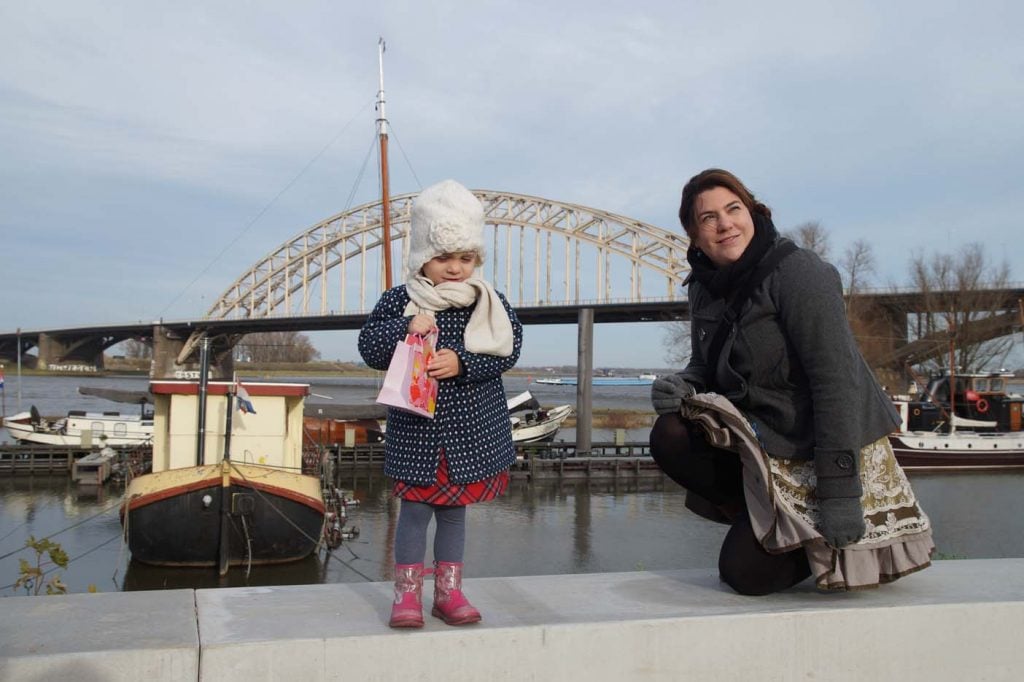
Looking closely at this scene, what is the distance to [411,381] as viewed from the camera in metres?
2.57

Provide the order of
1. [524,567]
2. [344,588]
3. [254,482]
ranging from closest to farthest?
1. [344,588]
2. [254,482]
3. [524,567]

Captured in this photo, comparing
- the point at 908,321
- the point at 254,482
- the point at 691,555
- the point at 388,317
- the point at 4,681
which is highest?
the point at 908,321

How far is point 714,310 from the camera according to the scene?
10.1ft

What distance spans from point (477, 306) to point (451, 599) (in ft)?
2.99

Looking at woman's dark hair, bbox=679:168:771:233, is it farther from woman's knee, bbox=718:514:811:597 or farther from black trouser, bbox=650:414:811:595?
woman's knee, bbox=718:514:811:597

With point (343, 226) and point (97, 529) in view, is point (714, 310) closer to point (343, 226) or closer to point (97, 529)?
point (97, 529)

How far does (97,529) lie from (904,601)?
16.5 metres

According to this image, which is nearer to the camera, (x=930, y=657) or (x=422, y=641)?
(x=422, y=641)

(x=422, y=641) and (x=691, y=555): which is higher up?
(x=422, y=641)

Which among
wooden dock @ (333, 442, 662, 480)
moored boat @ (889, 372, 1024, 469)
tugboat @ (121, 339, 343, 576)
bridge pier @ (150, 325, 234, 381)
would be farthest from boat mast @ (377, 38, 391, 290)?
bridge pier @ (150, 325, 234, 381)

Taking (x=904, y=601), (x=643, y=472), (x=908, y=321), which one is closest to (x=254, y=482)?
(x=904, y=601)

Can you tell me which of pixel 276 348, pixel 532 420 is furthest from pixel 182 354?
pixel 532 420

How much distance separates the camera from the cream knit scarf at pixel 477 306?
274cm

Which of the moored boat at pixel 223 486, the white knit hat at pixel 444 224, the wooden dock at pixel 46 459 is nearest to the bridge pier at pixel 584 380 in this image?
the wooden dock at pixel 46 459
